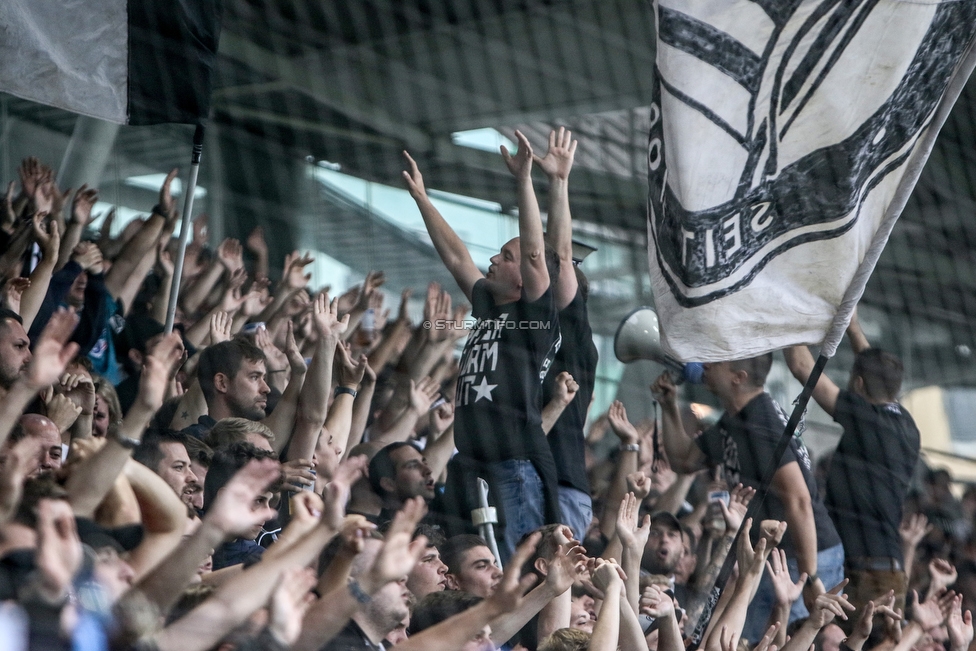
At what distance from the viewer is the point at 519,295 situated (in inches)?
142

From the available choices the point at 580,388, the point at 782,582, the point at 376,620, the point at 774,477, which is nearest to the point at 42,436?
the point at 376,620

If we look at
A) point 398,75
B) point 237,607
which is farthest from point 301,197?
point 237,607

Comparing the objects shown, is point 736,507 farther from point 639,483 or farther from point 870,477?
point 870,477

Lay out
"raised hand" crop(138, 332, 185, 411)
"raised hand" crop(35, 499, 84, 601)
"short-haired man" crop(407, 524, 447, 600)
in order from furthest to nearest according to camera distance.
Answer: "short-haired man" crop(407, 524, 447, 600) → "raised hand" crop(138, 332, 185, 411) → "raised hand" crop(35, 499, 84, 601)

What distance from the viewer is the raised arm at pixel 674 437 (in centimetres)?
476

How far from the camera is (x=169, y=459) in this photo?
2.99 metres

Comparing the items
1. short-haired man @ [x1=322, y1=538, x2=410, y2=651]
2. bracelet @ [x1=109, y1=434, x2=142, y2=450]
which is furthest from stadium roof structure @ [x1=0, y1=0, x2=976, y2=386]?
bracelet @ [x1=109, y1=434, x2=142, y2=450]

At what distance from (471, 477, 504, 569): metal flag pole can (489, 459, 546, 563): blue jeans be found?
4 cm

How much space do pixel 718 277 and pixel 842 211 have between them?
0.36 metres

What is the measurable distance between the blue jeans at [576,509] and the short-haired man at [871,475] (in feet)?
3.74

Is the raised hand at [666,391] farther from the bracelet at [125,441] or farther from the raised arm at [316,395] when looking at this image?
the bracelet at [125,441]

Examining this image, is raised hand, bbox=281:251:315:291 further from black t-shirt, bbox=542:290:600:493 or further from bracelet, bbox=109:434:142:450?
bracelet, bbox=109:434:142:450

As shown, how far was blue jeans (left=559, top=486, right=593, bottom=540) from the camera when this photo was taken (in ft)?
12.3

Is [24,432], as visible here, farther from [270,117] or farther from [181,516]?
[270,117]
